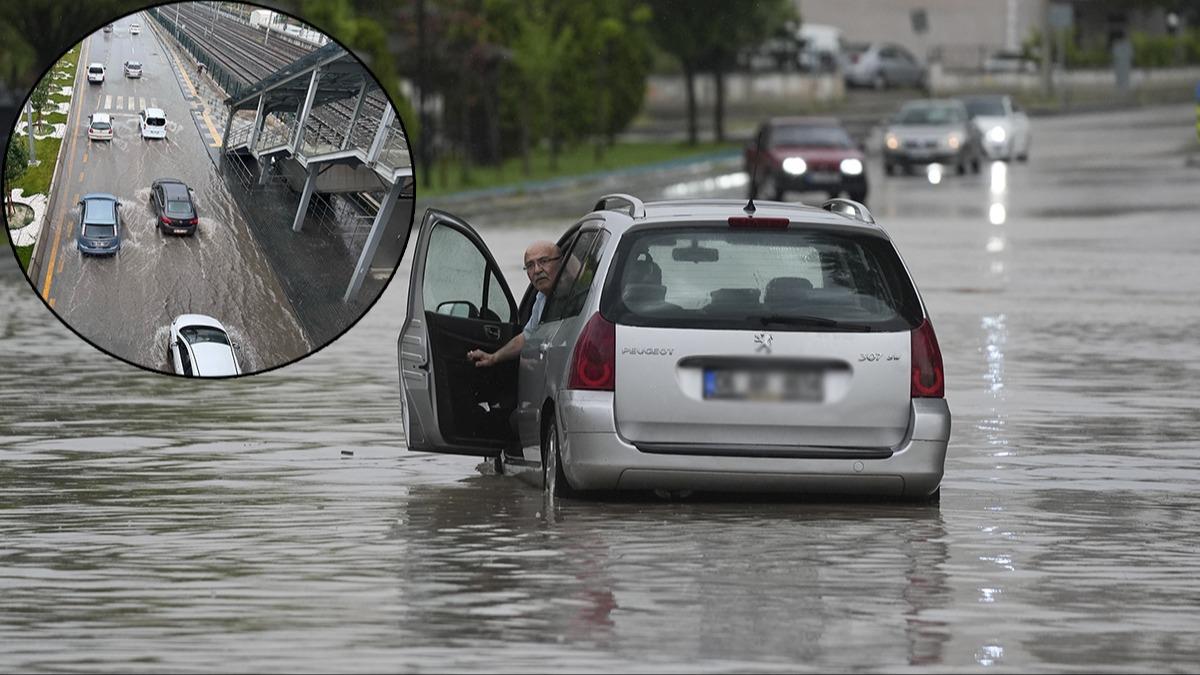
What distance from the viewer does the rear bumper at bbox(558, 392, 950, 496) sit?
37.3 feet

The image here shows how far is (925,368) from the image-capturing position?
1146 centimetres

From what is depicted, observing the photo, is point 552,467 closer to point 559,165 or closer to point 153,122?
point 153,122

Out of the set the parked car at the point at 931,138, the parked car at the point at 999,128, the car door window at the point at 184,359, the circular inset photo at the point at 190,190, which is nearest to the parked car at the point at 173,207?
the circular inset photo at the point at 190,190

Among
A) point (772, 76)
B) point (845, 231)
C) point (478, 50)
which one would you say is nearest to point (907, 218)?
point (478, 50)

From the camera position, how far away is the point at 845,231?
38.7 feet

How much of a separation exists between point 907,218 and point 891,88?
6450 centimetres

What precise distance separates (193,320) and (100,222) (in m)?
0.56

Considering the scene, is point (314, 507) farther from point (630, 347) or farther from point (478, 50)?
point (478, 50)

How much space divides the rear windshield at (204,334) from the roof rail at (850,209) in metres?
2.93

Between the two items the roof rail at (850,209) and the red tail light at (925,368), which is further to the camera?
the roof rail at (850,209)

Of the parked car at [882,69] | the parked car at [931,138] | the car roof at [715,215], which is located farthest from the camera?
the parked car at [882,69]

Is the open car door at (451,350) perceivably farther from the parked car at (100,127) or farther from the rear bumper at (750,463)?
the parked car at (100,127)

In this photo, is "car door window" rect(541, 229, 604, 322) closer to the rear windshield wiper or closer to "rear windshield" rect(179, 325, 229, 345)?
the rear windshield wiper

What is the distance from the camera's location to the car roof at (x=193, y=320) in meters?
10.4
